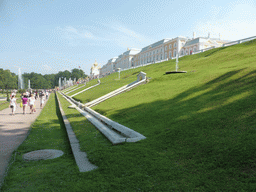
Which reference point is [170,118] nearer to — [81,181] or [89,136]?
[89,136]

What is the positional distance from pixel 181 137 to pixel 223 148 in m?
1.24

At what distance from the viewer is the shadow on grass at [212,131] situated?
3.52 metres

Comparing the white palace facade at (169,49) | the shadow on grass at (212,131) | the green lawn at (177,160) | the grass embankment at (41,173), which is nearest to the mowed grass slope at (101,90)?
the shadow on grass at (212,131)

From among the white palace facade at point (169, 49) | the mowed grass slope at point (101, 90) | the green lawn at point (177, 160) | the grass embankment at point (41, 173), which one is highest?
the white palace facade at point (169, 49)

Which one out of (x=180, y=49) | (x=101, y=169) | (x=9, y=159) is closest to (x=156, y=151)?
(x=101, y=169)

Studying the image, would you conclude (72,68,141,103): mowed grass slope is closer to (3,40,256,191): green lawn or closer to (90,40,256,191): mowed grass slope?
(90,40,256,191): mowed grass slope

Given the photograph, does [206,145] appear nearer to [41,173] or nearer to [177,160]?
[177,160]

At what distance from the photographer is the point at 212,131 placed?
15.8ft

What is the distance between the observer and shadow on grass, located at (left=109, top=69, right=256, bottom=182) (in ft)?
11.5

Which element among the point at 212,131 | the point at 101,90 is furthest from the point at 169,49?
the point at 212,131

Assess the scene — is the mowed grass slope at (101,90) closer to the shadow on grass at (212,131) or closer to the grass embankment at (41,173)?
the shadow on grass at (212,131)

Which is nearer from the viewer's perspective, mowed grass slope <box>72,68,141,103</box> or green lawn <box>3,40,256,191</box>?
green lawn <box>3,40,256,191</box>

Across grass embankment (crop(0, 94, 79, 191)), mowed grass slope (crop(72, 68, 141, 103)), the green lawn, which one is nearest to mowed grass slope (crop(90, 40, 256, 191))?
the green lawn

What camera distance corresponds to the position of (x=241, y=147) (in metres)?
3.68
